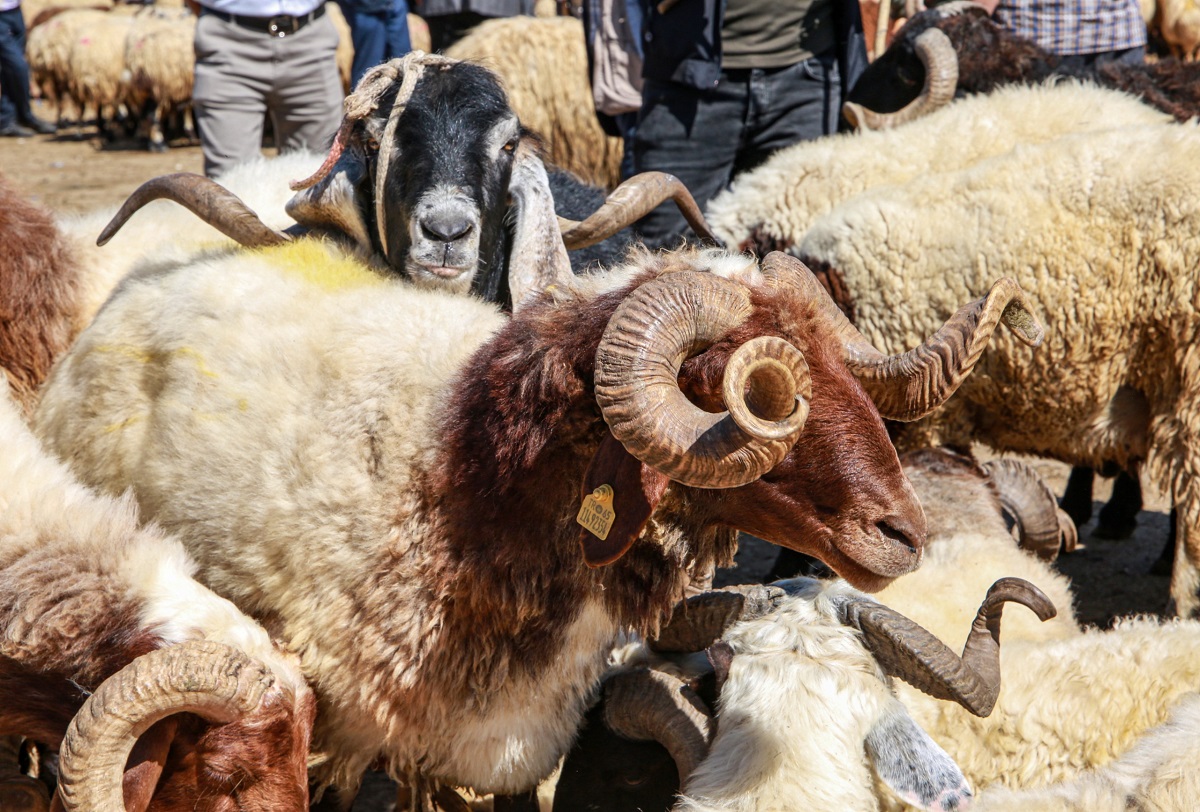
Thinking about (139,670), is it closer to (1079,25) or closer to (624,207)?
(624,207)

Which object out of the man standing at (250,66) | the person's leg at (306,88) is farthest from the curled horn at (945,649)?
the person's leg at (306,88)

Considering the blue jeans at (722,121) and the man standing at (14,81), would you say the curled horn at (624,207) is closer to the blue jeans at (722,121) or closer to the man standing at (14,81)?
the blue jeans at (722,121)

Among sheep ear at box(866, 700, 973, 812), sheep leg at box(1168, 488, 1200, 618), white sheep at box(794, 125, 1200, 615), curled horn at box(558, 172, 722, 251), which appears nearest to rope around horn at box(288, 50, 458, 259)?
curled horn at box(558, 172, 722, 251)

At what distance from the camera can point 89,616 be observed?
8.40 feet

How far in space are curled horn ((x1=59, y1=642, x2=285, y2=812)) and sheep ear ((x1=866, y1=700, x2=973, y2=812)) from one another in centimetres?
152

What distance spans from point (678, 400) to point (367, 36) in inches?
241

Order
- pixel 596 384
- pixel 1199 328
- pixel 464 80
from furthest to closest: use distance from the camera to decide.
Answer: pixel 1199 328 < pixel 464 80 < pixel 596 384

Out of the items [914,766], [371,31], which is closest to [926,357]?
[914,766]

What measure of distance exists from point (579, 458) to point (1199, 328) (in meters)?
2.53

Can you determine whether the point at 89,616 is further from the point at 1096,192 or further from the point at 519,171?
the point at 1096,192

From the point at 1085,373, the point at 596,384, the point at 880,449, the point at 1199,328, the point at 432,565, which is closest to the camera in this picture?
the point at 596,384

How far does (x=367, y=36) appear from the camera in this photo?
759 cm

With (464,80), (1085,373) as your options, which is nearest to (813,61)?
(1085,373)

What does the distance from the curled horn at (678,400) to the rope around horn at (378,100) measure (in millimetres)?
1375
